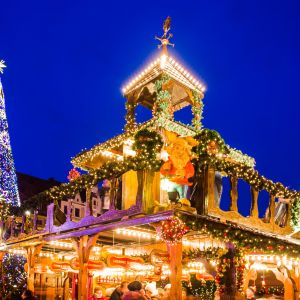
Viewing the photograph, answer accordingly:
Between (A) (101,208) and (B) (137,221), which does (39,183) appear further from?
(B) (137,221)

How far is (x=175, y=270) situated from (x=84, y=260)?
11.5 feet

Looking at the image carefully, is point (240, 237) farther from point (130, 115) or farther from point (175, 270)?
point (130, 115)

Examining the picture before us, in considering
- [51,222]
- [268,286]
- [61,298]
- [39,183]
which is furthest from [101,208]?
[39,183]

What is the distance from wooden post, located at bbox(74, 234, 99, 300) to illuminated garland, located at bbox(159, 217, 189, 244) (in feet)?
9.50

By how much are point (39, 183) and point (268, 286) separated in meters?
18.9

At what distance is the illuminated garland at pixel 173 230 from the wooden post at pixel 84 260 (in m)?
2.90

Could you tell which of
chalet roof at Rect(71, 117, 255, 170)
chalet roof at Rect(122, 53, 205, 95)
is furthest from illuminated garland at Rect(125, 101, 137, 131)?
chalet roof at Rect(71, 117, 255, 170)

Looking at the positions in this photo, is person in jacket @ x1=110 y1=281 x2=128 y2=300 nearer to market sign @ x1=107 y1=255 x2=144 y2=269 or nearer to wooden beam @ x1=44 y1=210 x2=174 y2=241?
market sign @ x1=107 y1=255 x2=144 y2=269

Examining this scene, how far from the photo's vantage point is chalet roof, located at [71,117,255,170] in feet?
40.5

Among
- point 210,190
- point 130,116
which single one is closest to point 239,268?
point 210,190

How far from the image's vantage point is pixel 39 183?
3303 cm

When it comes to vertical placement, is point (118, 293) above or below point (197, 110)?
below

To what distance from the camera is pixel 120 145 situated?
13.4 meters

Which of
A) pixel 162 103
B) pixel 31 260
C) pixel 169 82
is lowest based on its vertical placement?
pixel 31 260
